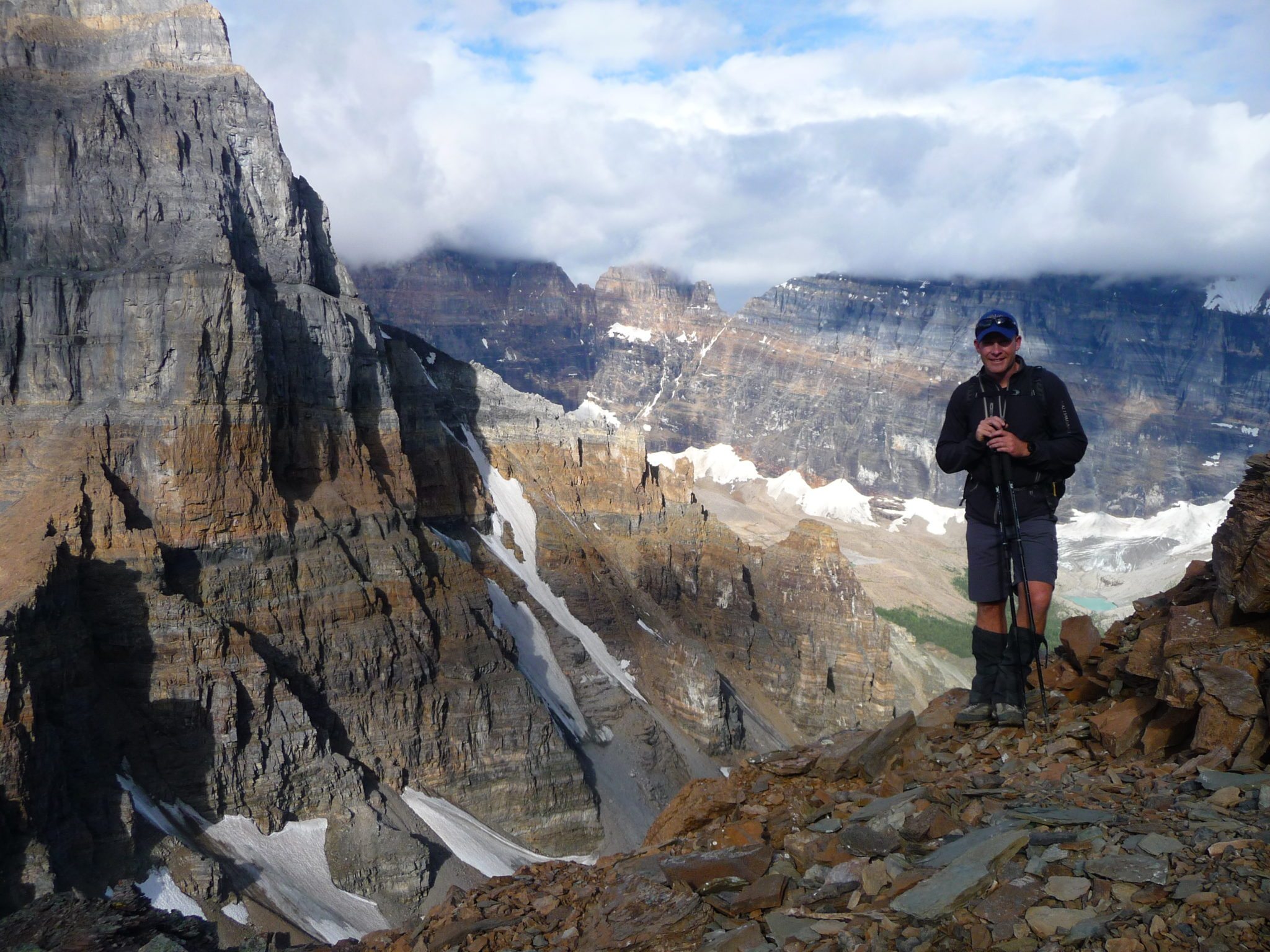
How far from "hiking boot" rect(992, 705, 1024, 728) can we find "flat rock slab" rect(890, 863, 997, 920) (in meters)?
3.83

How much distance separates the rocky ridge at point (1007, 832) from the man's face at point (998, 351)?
100 inches

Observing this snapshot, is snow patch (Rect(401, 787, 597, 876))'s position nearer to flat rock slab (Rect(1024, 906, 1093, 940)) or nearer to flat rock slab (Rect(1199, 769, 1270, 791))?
flat rock slab (Rect(1199, 769, 1270, 791))

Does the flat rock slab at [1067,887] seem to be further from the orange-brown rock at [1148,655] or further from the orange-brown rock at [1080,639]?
the orange-brown rock at [1080,639]

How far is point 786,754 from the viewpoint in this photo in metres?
12.4

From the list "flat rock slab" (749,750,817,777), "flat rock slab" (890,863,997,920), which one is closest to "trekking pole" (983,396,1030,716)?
"flat rock slab" (749,750,817,777)

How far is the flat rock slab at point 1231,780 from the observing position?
8.06 metres

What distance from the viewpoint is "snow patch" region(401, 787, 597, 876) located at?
140ft

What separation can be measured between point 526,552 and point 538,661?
11955mm

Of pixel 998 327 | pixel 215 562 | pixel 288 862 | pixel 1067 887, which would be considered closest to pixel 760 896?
pixel 1067 887

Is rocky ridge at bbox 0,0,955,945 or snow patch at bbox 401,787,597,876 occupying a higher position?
rocky ridge at bbox 0,0,955,945

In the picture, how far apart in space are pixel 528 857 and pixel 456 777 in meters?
4.96

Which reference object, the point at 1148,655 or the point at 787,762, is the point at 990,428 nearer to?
the point at 1148,655

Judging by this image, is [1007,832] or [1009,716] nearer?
[1007,832]

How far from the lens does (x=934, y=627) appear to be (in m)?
126
